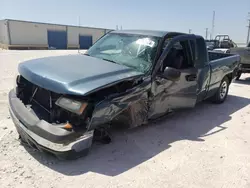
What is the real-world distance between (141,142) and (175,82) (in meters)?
1.31

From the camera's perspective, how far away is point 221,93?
21.3 ft

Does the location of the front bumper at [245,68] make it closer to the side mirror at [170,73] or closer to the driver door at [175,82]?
the driver door at [175,82]

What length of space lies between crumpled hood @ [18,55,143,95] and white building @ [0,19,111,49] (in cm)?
2956

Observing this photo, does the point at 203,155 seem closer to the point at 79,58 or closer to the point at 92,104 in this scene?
the point at 92,104

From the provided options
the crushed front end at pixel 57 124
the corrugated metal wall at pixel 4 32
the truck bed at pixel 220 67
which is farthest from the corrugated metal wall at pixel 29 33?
the crushed front end at pixel 57 124

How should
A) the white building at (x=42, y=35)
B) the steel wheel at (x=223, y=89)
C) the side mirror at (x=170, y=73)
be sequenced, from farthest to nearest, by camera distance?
1. the white building at (x=42, y=35)
2. the steel wheel at (x=223, y=89)
3. the side mirror at (x=170, y=73)

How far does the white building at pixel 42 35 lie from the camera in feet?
102

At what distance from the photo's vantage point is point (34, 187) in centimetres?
265

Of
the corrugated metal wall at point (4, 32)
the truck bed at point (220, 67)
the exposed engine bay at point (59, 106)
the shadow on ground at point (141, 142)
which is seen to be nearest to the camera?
the exposed engine bay at point (59, 106)

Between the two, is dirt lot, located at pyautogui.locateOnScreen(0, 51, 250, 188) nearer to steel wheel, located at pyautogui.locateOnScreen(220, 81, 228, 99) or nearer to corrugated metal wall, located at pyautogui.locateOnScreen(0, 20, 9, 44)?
steel wheel, located at pyautogui.locateOnScreen(220, 81, 228, 99)

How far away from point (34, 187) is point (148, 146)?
1844mm

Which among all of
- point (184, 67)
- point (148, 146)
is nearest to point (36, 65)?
point (148, 146)

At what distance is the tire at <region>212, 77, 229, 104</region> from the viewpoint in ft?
20.7

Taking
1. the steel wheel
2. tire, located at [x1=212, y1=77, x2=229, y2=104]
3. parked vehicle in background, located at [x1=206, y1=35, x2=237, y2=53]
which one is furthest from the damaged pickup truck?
parked vehicle in background, located at [x1=206, y1=35, x2=237, y2=53]
